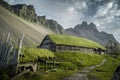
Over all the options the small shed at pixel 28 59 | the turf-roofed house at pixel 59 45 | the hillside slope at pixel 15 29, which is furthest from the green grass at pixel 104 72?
the hillside slope at pixel 15 29

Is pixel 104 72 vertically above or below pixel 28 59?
below

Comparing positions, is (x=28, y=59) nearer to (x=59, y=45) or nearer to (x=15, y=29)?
(x=59, y=45)

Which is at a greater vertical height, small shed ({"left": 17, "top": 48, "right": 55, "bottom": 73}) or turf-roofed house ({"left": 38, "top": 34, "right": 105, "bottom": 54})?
turf-roofed house ({"left": 38, "top": 34, "right": 105, "bottom": 54})

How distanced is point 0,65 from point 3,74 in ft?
3.25

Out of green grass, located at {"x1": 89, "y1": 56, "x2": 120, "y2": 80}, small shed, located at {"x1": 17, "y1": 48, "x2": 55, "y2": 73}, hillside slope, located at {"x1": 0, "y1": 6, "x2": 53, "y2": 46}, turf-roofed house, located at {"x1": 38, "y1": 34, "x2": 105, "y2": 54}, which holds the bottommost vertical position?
green grass, located at {"x1": 89, "y1": 56, "x2": 120, "y2": 80}

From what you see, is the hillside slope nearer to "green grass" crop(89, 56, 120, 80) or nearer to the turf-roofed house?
the turf-roofed house

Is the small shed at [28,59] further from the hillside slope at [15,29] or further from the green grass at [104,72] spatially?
the hillside slope at [15,29]

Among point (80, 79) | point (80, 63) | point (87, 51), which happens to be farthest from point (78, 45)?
point (80, 79)

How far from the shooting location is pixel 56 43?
65.1 metres

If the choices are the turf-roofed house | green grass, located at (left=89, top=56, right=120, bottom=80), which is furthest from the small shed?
the turf-roofed house

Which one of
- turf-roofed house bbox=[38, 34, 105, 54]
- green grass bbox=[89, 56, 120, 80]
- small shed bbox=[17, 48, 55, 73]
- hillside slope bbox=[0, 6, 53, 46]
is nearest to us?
small shed bbox=[17, 48, 55, 73]

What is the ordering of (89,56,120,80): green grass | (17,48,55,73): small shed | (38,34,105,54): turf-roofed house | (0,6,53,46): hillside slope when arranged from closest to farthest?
(17,48,55,73): small shed, (89,56,120,80): green grass, (38,34,105,54): turf-roofed house, (0,6,53,46): hillside slope

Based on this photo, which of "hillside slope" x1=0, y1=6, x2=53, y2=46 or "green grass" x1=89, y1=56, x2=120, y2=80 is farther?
"hillside slope" x1=0, y1=6, x2=53, y2=46

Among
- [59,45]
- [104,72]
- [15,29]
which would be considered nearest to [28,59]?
[104,72]
